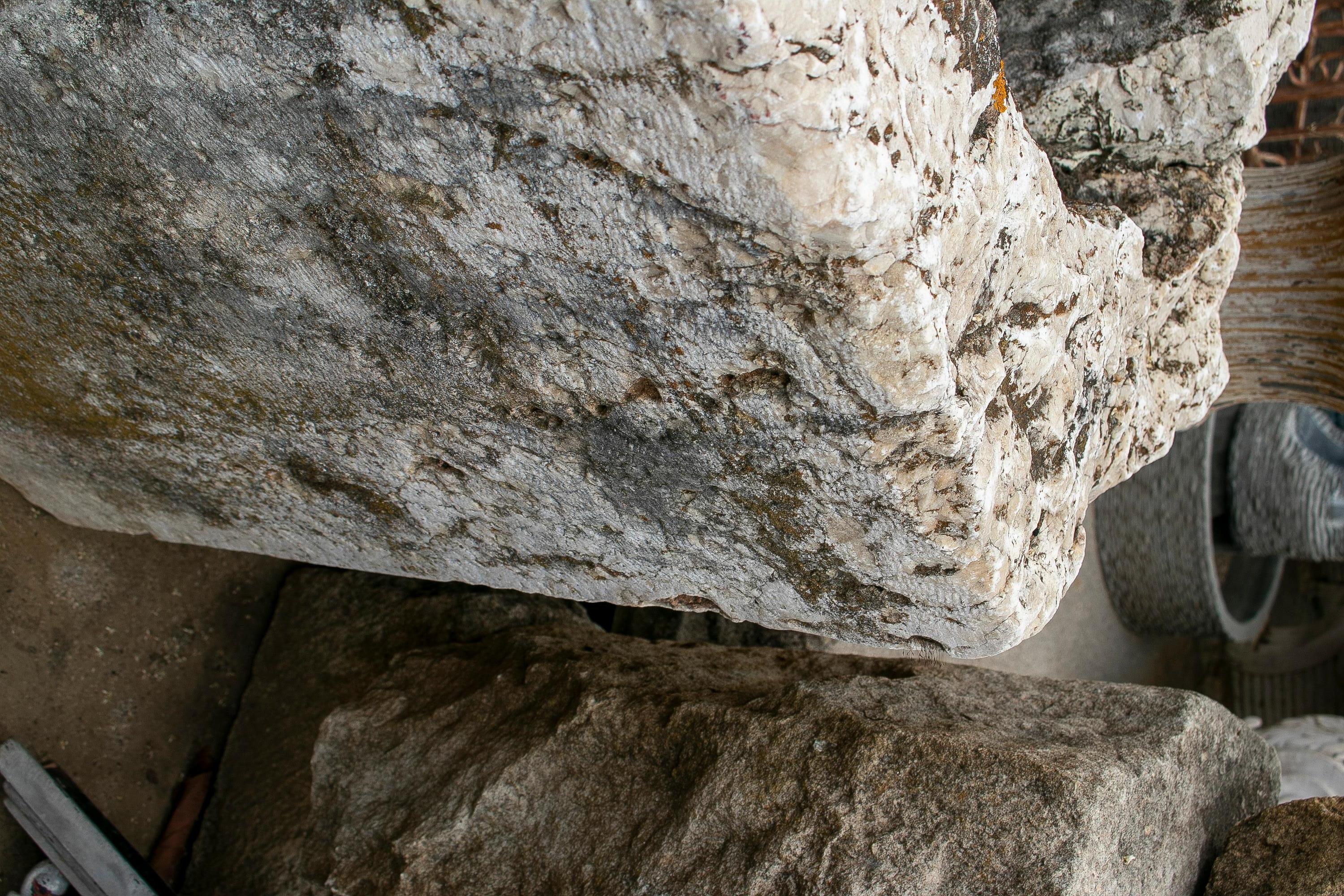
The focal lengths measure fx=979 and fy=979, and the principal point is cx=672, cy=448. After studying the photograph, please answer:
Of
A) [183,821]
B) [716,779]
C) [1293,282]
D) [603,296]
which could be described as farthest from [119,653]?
[1293,282]

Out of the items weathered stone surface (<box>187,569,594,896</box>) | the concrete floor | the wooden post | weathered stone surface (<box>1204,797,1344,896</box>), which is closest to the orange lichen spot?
weathered stone surface (<box>1204,797,1344,896</box>)

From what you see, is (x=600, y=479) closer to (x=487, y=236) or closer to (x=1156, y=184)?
(x=487, y=236)

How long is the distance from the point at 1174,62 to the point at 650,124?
68cm

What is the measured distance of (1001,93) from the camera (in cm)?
69

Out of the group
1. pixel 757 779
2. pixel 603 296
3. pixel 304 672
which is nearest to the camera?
pixel 603 296

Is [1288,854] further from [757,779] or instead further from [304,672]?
[304,672]

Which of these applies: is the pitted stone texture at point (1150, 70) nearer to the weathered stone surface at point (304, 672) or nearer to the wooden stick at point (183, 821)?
the weathered stone surface at point (304, 672)

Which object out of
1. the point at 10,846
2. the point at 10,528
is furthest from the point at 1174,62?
the point at 10,846

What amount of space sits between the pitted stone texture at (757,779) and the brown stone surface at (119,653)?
0.85 feet

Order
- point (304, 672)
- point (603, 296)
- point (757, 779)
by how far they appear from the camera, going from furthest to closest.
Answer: point (304, 672) → point (757, 779) → point (603, 296)

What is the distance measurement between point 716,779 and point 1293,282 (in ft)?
4.05

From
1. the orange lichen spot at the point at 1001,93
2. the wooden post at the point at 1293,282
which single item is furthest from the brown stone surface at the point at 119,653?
the wooden post at the point at 1293,282

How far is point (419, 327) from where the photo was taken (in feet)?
2.51

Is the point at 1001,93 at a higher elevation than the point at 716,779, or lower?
higher
